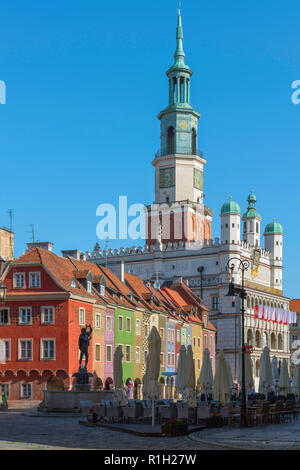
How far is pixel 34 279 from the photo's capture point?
55406mm

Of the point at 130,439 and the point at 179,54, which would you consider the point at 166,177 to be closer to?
the point at 179,54

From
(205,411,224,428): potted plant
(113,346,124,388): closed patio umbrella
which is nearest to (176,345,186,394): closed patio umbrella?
(113,346,124,388): closed patio umbrella

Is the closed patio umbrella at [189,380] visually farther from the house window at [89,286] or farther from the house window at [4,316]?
the house window at [89,286]

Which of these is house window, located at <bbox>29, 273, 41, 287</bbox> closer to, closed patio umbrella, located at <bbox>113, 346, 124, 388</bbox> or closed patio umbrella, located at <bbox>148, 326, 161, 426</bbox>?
closed patio umbrella, located at <bbox>113, 346, 124, 388</bbox>

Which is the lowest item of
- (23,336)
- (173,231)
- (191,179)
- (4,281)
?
(23,336)

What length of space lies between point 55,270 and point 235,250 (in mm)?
59419

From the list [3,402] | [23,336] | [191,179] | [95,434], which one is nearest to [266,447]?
[95,434]

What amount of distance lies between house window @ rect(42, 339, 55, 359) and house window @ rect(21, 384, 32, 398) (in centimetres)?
226

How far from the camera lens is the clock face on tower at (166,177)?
12025 cm

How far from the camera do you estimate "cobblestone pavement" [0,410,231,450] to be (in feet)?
79.6

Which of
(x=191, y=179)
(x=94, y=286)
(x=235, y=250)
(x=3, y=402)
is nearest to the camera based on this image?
(x=3, y=402)

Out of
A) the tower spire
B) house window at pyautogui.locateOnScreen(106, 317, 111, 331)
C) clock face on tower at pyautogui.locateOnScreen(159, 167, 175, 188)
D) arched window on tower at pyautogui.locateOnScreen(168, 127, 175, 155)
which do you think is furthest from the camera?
the tower spire

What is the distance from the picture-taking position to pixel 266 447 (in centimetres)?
2388
